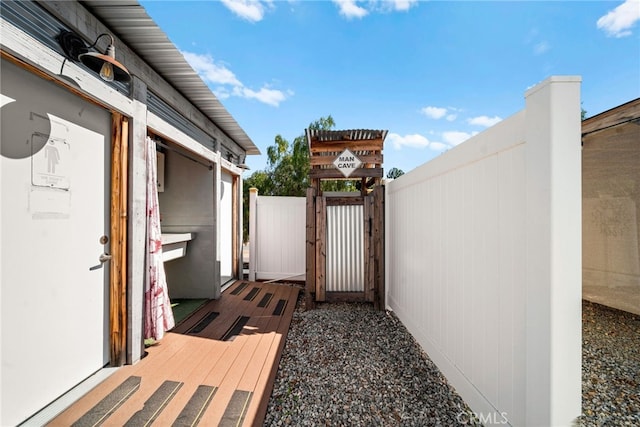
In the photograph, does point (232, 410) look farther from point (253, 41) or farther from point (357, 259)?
point (253, 41)

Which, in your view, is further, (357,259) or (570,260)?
(357,259)

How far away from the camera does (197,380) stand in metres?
1.94

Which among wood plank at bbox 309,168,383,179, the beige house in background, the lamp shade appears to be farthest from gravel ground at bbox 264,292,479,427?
the beige house in background

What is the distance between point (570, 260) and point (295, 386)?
191cm

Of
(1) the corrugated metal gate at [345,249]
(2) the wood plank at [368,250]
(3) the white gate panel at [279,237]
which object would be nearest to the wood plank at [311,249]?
(1) the corrugated metal gate at [345,249]

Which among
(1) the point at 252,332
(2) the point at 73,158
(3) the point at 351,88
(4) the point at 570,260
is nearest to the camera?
(4) the point at 570,260

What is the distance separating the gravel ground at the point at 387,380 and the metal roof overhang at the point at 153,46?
120 inches

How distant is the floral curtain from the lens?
2.38 meters

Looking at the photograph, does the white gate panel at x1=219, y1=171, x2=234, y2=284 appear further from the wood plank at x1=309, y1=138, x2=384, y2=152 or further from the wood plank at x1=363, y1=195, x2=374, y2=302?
the wood plank at x1=363, y1=195, x2=374, y2=302

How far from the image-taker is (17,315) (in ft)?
4.64

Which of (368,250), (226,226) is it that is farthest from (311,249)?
(226,226)

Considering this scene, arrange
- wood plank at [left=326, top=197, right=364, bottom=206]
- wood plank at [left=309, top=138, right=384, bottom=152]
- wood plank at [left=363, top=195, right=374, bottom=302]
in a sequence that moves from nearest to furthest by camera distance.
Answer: wood plank at [left=309, top=138, right=384, bottom=152] < wood plank at [left=363, top=195, right=374, bottom=302] < wood plank at [left=326, top=197, right=364, bottom=206]

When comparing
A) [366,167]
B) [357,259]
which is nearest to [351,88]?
[366,167]

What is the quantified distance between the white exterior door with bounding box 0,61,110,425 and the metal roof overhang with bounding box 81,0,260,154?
2.22ft
